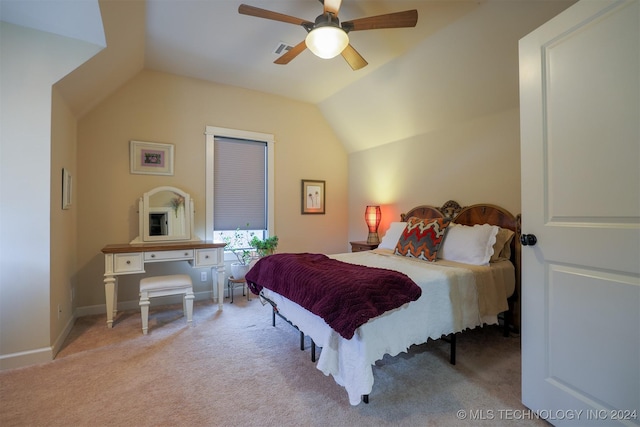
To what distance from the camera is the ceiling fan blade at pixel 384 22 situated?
6.74 feet

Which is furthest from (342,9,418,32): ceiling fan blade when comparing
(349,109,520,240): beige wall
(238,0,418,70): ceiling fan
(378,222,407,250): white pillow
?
(378,222,407,250): white pillow

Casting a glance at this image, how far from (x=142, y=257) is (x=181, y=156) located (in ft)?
4.78

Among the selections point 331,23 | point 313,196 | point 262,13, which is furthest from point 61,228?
point 313,196

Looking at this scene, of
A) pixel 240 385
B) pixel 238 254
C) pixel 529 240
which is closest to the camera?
pixel 529 240

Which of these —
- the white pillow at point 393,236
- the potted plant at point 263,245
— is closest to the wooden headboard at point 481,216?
the white pillow at point 393,236

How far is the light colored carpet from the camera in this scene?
1635mm

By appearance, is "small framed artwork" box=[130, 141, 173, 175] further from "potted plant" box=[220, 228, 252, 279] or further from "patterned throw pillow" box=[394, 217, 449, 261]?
"patterned throw pillow" box=[394, 217, 449, 261]

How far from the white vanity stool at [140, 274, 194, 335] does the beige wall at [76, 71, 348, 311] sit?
81 centimetres

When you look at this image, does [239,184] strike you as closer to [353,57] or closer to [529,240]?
[353,57]

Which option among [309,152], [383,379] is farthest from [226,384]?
[309,152]

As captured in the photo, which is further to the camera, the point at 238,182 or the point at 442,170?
the point at 238,182

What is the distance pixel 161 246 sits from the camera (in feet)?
10.2

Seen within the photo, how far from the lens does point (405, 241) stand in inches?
124

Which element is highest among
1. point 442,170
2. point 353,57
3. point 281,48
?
point 281,48
